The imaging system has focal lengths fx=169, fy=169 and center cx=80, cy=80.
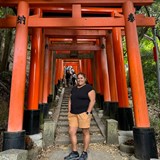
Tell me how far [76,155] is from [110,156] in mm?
870

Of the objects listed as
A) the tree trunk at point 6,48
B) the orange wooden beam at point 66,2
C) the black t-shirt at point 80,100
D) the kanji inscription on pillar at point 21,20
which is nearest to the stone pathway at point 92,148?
the black t-shirt at point 80,100

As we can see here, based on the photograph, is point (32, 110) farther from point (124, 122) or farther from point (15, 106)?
point (124, 122)

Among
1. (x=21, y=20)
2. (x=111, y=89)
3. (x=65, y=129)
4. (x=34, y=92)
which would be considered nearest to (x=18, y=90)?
(x=34, y=92)

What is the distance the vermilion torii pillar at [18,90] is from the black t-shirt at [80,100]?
1.18 meters

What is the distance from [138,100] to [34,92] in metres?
2.98

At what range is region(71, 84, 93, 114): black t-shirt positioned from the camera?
348 centimetres

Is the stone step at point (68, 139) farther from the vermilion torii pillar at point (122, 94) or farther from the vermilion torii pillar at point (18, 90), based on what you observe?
the vermilion torii pillar at point (18, 90)

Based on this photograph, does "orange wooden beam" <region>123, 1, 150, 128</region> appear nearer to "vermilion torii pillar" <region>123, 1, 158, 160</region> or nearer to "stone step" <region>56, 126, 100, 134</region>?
"vermilion torii pillar" <region>123, 1, 158, 160</region>

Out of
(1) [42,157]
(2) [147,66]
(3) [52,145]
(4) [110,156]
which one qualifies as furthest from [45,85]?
(2) [147,66]

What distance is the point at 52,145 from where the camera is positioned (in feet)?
14.7

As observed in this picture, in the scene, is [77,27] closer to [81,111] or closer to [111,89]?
[81,111]

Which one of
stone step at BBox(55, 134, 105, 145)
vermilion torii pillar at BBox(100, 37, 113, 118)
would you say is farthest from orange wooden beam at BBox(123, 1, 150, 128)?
vermilion torii pillar at BBox(100, 37, 113, 118)

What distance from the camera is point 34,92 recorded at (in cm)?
509

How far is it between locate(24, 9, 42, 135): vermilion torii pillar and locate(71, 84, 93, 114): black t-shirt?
1.82 metres
